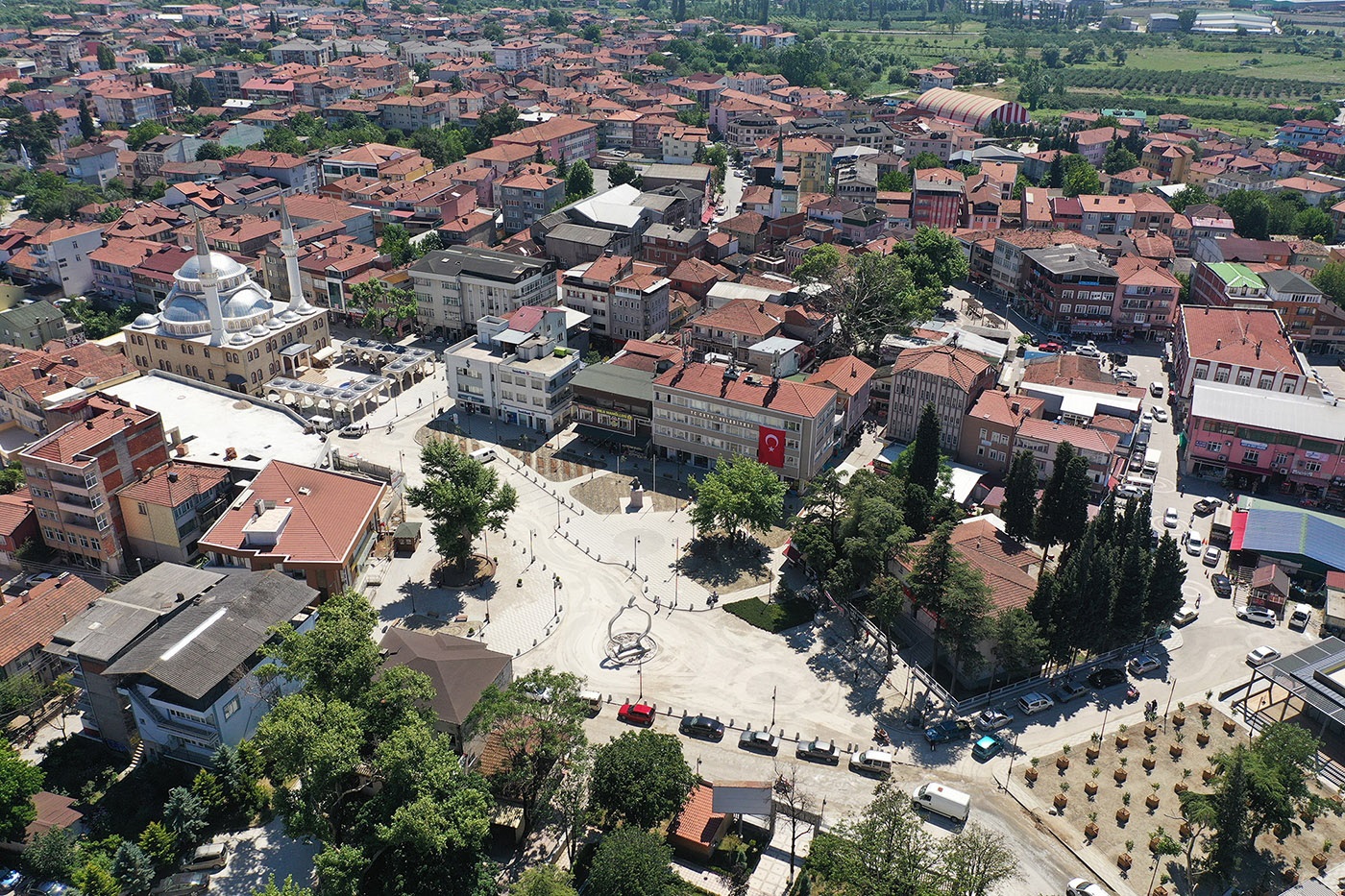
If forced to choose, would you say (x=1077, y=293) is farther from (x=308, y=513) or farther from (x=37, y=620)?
(x=37, y=620)

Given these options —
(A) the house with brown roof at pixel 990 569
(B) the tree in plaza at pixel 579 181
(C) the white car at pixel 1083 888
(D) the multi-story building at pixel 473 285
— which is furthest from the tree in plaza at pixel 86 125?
(C) the white car at pixel 1083 888

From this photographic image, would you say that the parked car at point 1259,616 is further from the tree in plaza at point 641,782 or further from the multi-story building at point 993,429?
the tree in plaza at point 641,782

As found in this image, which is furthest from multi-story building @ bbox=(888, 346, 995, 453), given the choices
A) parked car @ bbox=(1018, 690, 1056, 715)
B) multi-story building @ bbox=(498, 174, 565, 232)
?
multi-story building @ bbox=(498, 174, 565, 232)

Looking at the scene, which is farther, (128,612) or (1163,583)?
(1163,583)

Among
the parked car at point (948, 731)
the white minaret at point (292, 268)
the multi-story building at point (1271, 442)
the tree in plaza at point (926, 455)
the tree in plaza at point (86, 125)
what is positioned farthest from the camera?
the tree in plaza at point (86, 125)

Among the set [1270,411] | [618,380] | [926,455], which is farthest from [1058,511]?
[618,380]

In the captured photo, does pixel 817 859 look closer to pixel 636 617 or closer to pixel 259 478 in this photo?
pixel 636 617

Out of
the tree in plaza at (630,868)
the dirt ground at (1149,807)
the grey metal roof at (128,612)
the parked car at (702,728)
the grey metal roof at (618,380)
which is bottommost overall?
the dirt ground at (1149,807)

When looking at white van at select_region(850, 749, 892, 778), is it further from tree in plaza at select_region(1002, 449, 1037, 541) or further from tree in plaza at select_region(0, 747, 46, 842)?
tree in plaza at select_region(0, 747, 46, 842)
